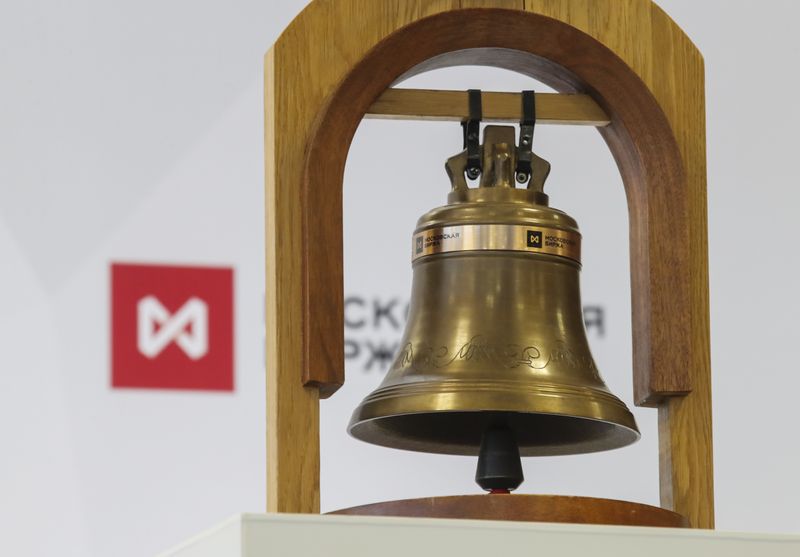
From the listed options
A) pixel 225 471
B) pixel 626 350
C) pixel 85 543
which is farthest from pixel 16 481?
pixel 626 350

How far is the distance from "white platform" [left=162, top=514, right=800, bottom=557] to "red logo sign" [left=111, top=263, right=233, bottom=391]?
1312mm

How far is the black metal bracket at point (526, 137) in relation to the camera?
155 centimetres

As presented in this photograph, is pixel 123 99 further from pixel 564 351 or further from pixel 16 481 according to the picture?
pixel 564 351

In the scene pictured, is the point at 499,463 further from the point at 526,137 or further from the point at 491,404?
the point at 526,137

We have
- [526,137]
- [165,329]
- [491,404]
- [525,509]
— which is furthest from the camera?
[165,329]

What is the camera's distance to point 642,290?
1540mm

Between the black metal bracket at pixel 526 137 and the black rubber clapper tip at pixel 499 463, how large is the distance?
8.5 inches

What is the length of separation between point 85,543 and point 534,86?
93 centimetres

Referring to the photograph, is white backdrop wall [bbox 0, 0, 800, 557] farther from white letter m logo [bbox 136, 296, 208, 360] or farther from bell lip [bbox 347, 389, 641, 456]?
bell lip [bbox 347, 389, 641, 456]

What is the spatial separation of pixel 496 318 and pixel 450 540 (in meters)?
0.32

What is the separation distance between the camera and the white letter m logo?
102 inches

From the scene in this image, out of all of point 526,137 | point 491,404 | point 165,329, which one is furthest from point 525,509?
point 165,329

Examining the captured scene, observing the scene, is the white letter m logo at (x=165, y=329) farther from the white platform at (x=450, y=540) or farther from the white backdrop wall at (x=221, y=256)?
the white platform at (x=450, y=540)

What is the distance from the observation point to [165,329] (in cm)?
259
